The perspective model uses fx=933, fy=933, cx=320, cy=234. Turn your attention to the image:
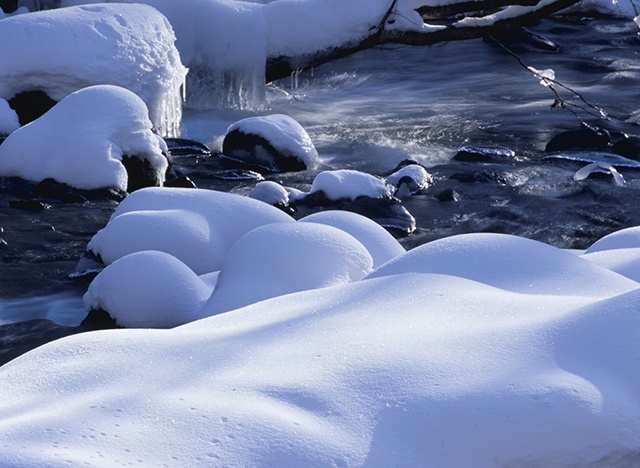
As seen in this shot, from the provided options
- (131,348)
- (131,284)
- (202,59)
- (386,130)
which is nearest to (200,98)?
(202,59)

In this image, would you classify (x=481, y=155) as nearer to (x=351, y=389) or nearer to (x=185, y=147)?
(x=185, y=147)

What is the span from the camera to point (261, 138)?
9.09 metres

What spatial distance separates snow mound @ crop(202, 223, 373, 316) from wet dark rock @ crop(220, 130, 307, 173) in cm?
450

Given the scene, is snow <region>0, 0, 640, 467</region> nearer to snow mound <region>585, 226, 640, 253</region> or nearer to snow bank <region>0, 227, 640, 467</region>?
snow bank <region>0, 227, 640, 467</region>

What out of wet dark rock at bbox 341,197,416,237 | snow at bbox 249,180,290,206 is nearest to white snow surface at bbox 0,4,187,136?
snow at bbox 249,180,290,206

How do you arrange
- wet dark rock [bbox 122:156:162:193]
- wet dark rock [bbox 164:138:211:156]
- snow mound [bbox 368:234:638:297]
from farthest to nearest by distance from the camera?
wet dark rock [bbox 164:138:211:156]
wet dark rock [bbox 122:156:162:193]
snow mound [bbox 368:234:638:297]

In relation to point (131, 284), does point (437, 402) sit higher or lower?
higher

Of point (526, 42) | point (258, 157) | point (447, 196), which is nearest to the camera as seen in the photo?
point (447, 196)

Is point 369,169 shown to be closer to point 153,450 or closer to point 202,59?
point 202,59

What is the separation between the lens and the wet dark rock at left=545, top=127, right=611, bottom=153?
33.1 feet

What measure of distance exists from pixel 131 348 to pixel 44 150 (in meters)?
5.42

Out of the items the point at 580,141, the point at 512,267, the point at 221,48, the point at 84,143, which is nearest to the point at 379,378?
the point at 512,267

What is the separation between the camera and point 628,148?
984cm

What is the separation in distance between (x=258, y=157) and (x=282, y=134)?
329 millimetres
